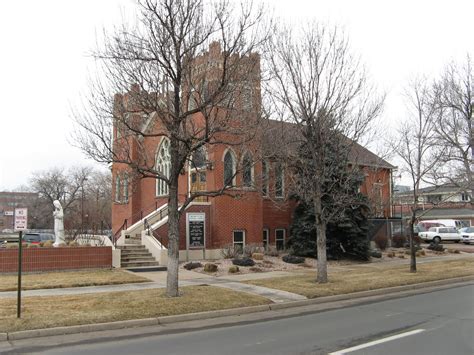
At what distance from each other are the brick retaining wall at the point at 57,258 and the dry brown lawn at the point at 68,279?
41 cm

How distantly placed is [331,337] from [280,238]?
18.5 meters

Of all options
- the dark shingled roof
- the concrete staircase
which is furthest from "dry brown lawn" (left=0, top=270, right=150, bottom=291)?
the dark shingled roof

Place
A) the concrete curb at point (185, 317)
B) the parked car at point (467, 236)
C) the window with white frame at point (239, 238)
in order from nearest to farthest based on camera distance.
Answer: the concrete curb at point (185, 317), the window with white frame at point (239, 238), the parked car at point (467, 236)

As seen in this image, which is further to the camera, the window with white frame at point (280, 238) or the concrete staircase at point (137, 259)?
the window with white frame at point (280, 238)

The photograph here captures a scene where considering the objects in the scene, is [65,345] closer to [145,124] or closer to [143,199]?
[145,124]

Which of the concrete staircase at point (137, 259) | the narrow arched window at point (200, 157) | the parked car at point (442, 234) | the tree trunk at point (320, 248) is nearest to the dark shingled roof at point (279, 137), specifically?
the narrow arched window at point (200, 157)

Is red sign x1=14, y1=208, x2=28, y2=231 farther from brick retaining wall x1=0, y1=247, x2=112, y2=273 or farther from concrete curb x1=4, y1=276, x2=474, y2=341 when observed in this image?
brick retaining wall x1=0, y1=247, x2=112, y2=273

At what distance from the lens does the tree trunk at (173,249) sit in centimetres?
1209

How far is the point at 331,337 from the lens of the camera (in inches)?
336

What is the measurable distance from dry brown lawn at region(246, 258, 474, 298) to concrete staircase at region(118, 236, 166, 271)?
553 centimetres

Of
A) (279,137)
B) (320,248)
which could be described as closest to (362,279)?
(320,248)

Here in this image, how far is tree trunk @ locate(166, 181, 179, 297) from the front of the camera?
39.7 feet

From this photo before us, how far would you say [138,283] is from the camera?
15.2 metres

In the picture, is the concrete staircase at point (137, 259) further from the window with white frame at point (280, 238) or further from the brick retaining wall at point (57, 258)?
the window with white frame at point (280, 238)
